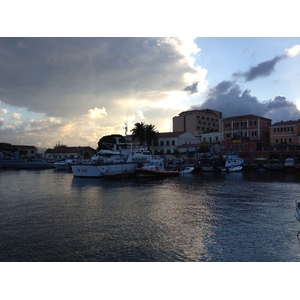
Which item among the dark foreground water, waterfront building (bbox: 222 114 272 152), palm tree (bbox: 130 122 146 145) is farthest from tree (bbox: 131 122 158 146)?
the dark foreground water

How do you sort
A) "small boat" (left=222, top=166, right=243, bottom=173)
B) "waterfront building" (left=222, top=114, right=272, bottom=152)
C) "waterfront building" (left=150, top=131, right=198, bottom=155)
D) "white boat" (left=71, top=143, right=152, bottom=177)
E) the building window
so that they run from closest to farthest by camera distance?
"white boat" (left=71, top=143, right=152, bottom=177), "small boat" (left=222, top=166, right=243, bottom=173), "waterfront building" (left=222, top=114, right=272, bottom=152), the building window, "waterfront building" (left=150, top=131, right=198, bottom=155)

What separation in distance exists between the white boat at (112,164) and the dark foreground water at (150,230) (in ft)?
74.8

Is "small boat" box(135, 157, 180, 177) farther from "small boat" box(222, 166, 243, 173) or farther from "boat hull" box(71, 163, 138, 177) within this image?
"small boat" box(222, 166, 243, 173)

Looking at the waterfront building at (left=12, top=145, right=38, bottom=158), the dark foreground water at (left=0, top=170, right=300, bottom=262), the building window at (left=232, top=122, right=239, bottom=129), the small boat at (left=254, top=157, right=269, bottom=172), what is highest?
the building window at (left=232, top=122, right=239, bottom=129)

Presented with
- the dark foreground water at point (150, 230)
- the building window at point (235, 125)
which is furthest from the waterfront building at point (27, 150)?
the dark foreground water at point (150, 230)

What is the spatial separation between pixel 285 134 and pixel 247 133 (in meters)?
9.93

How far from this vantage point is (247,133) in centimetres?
8162

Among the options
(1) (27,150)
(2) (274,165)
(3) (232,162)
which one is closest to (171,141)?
(3) (232,162)

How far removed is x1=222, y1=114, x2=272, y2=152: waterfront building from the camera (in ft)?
256

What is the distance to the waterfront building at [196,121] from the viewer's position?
111750mm

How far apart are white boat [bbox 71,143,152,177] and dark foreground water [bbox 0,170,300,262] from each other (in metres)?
22.8

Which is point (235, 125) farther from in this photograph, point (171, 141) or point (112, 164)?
point (112, 164)

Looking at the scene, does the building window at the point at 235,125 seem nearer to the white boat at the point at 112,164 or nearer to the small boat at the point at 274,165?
the small boat at the point at 274,165

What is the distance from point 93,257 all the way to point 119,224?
514 centimetres
